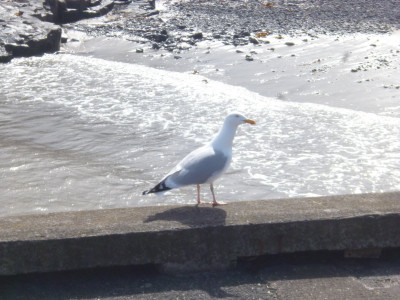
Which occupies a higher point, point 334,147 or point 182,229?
point 182,229

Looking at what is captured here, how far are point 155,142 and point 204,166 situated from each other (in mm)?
4382

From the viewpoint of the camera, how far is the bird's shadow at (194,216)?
4145 mm

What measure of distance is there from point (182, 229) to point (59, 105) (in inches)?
288

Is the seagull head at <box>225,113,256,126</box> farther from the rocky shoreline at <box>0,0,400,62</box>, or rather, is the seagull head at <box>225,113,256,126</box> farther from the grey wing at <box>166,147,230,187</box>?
the rocky shoreline at <box>0,0,400,62</box>

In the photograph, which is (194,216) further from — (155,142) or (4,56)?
(4,56)

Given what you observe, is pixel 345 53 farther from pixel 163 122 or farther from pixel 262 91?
pixel 163 122

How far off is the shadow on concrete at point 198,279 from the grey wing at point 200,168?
28.1 inches

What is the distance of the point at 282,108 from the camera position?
420 inches

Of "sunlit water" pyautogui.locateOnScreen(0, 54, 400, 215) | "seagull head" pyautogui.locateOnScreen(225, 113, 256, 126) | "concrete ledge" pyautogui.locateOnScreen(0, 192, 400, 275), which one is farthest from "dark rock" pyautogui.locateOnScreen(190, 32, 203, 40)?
"concrete ledge" pyautogui.locateOnScreen(0, 192, 400, 275)

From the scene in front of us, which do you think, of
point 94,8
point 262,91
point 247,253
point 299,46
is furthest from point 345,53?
point 247,253

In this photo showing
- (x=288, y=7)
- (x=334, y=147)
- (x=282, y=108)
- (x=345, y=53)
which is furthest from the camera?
(x=288, y=7)

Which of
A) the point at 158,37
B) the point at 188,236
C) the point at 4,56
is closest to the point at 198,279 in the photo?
the point at 188,236

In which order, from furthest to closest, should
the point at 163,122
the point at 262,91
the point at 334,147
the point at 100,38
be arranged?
the point at 100,38 → the point at 262,91 → the point at 163,122 → the point at 334,147

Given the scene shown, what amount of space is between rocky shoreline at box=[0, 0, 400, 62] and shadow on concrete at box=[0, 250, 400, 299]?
1087 centimetres
